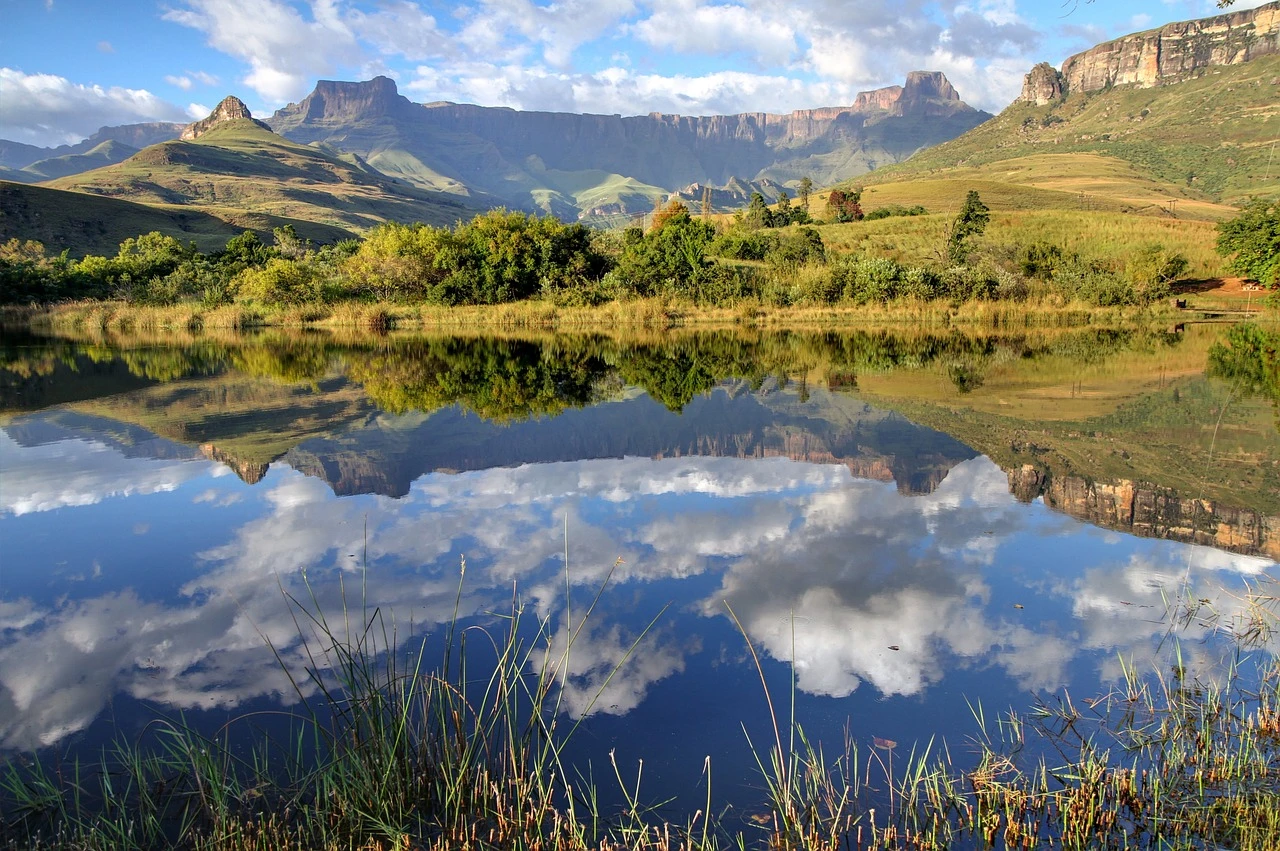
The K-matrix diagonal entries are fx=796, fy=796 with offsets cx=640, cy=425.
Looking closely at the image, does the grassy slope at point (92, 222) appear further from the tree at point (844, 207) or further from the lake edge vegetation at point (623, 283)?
the tree at point (844, 207)

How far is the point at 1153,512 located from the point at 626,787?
256 inches

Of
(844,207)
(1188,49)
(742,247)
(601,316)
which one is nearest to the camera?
(601,316)

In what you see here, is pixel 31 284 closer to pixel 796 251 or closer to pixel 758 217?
pixel 796 251

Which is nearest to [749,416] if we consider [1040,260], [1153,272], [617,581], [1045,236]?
[617,581]

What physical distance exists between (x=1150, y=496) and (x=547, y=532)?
6.17m

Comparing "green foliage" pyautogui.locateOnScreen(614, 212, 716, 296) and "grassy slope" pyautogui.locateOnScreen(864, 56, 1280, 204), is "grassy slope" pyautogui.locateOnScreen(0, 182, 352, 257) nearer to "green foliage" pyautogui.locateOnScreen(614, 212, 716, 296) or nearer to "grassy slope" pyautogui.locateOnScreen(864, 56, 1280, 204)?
"green foliage" pyautogui.locateOnScreen(614, 212, 716, 296)

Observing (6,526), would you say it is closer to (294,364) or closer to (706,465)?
(706,465)

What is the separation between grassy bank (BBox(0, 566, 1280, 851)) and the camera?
3229 mm

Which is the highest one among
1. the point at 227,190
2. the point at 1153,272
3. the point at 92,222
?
the point at 227,190

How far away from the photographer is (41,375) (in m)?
20.8

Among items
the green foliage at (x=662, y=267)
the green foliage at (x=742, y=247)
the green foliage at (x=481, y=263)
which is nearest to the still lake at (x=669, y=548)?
the green foliage at (x=662, y=267)

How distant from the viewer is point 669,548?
6977mm

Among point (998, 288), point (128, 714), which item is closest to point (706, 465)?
point (128, 714)

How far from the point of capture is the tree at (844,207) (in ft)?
221
